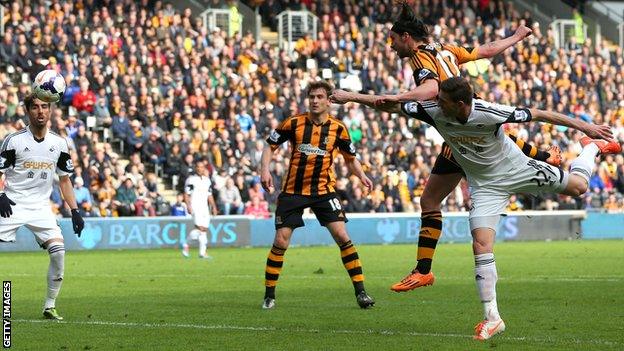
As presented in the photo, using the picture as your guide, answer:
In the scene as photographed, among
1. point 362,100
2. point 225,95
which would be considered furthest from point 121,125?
point 362,100

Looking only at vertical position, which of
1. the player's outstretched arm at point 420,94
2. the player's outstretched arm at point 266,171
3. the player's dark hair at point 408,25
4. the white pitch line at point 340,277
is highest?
the player's dark hair at point 408,25

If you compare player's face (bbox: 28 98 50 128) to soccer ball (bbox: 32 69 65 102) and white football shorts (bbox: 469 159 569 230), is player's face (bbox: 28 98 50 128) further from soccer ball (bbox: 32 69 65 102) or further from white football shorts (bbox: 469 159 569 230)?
white football shorts (bbox: 469 159 569 230)

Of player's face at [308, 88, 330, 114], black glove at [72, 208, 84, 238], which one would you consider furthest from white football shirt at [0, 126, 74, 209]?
player's face at [308, 88, 330, 114]

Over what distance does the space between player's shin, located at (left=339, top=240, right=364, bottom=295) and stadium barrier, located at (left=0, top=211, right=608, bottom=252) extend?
1521cm

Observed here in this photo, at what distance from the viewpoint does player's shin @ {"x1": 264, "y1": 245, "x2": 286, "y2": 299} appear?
14.5 m

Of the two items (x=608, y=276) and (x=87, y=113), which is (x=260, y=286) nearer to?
(x=608, y=276)

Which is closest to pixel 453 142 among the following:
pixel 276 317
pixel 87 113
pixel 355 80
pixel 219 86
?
pixel 276 317

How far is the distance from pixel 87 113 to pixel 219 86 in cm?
475

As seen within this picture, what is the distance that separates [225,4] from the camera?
42.8m

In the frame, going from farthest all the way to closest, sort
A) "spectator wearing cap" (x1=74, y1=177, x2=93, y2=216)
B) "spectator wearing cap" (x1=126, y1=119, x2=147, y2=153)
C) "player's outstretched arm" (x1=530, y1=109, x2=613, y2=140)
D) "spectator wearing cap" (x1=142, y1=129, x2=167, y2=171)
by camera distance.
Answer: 1. "spectator wearing cap" (x1=142, y1=129, x2=167, y2=171)
2. "spectator wearing cap" (x1=126, y1=119, x2=147, y2=153)
3. "spectator wearing cap" (x1=74, y1=177, x2=93, y2=216)
4. "player's outstretched arm" (x1=530, y1=109, x2=613, y2=140)

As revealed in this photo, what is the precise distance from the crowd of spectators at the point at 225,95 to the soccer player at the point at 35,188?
17598mm

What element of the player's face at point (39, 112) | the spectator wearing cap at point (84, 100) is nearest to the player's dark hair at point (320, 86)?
the player's face at point (39, 112)

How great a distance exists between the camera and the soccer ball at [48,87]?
42.4 ft

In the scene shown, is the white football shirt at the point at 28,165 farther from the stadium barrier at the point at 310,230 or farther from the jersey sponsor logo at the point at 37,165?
the stadium barrier at the point at 310,230
